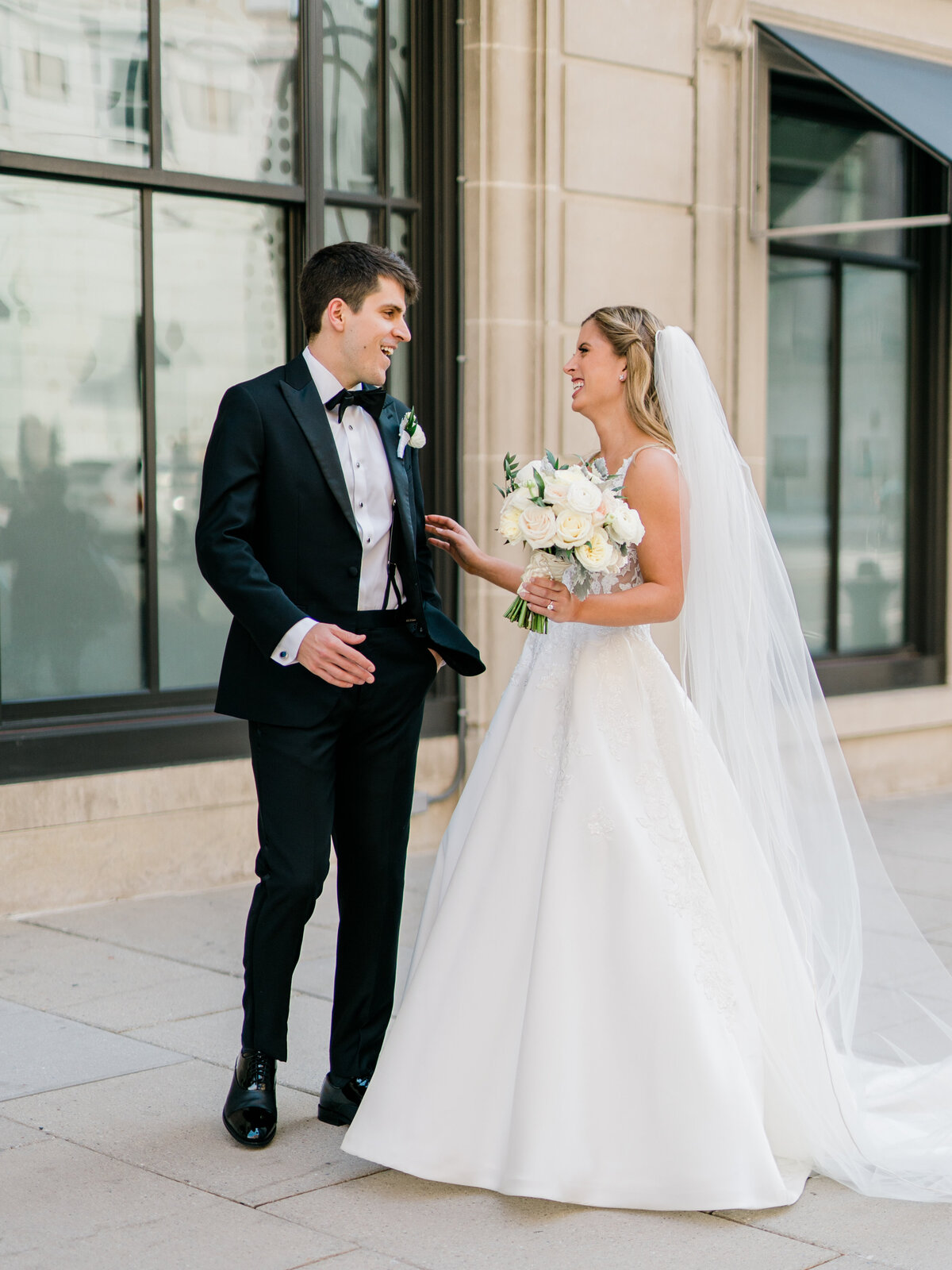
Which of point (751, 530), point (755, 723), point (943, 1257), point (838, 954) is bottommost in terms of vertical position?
point (943, 1257)

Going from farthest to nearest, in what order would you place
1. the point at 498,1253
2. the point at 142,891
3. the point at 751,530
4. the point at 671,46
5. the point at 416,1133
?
the point at 671,46, the point at 142,891, the point at 751,530, the point at 416,1133, the point at 498,1253

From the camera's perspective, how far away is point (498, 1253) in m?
3.24

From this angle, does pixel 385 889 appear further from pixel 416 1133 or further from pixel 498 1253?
pixel 498 1253

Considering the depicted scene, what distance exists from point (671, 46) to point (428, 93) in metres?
1.41

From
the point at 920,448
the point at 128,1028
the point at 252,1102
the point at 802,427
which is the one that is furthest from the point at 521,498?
the point at 920,448

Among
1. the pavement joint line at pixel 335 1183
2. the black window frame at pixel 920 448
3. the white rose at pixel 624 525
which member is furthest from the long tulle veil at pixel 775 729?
the black window frame at pixel 920 448

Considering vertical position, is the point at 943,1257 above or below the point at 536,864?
below

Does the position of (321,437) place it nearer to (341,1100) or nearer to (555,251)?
(341,1100)

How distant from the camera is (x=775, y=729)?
13.3ft

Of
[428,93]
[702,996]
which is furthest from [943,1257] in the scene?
A: [428,93]

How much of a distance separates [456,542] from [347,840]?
0.82 m

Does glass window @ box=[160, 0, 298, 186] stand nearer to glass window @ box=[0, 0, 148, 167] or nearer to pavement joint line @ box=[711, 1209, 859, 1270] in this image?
glass window @ box=[0, 0, 148, 167]

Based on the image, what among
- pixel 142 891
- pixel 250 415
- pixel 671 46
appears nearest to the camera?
pixel 250 415

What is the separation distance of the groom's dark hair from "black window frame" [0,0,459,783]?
9.08 ft
